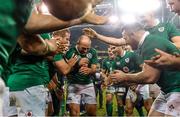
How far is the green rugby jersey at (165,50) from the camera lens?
11.5 feet

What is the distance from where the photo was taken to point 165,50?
3.61 metres

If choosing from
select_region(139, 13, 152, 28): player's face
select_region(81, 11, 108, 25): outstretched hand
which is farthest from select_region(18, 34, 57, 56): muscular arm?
select_region(139, 13, 152, 28): player's face

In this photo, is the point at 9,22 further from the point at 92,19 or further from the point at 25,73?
the point at 25,73

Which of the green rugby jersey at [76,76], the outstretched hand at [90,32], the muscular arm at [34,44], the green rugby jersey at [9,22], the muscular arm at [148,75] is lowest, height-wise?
the green rugby jersey at [9,22]

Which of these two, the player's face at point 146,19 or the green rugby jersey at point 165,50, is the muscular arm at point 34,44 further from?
the player's face at point 146,19

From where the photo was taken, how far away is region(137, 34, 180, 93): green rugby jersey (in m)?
3.50

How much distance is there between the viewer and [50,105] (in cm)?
680

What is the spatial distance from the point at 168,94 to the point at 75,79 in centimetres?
299

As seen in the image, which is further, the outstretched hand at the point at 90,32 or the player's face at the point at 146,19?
the outstretched hand at the point at 90,32

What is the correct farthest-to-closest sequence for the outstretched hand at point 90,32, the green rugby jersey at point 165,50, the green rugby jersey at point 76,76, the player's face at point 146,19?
1. the green rugby jersey at point 76,76
2. the outstretched hand at point 90,32
3. the player's face at point 146,19
4. the green rugby jersey at point 165,50

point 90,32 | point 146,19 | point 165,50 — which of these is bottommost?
point 165,50

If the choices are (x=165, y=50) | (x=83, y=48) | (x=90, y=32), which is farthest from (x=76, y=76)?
(x=165, y=50)

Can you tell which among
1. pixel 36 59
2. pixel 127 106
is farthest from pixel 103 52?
pixel 36 59

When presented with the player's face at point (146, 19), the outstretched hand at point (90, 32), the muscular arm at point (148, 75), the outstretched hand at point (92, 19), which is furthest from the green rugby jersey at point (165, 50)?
the outstretched hand at point (90, 32)
